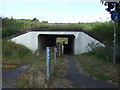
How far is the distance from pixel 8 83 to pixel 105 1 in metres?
9.01

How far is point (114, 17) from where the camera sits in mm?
14773

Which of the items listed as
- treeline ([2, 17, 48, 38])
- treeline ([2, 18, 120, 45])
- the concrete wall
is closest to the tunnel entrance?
the concrete wall

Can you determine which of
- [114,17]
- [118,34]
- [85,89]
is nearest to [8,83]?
[85,89]

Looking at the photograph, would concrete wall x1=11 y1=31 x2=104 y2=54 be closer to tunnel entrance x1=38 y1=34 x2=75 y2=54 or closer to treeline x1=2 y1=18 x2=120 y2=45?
treeline x1=2 y1=18 x2=120 y2=45

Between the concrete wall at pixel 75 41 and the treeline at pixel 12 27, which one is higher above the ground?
the treeline at pixel 12 27

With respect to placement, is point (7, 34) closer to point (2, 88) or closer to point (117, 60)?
point (117, 60)

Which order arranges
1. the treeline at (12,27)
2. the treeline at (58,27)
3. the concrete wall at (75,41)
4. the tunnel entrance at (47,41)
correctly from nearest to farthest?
1. the treeline at (58,27)
2. the treeline at (12,27)
3. the concrete wall at (75,41)
4. the tunnel entrance at (47,41)

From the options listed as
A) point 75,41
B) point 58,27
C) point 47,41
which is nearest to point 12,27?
point 58,27

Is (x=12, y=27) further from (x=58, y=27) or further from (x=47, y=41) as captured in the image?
(x=47, y=41)

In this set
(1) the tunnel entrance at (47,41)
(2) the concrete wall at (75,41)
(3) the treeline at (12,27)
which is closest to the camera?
(3) the treeline at (12,27)

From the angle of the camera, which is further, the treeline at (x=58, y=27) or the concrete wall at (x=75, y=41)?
the concrete wall at (x=75, y=41)

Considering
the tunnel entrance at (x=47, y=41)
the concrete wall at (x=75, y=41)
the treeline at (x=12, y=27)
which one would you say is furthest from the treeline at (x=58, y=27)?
the tunnel entrance at (x=47, y=41)

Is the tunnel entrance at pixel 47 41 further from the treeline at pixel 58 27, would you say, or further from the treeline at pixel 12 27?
the treeline at pixel 58 27

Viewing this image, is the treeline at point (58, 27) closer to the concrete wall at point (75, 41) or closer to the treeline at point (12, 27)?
the treeline at point (12, 27)
